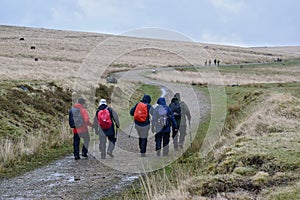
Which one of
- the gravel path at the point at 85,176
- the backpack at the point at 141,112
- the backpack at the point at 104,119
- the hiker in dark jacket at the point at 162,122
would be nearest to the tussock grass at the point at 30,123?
the gravel path at the point at 85,176

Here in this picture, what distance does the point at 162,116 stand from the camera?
1232cm

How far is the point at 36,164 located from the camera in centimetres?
1200

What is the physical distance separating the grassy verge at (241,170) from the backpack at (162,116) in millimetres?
1176

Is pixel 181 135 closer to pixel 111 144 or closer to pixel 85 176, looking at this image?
pixel 111 144

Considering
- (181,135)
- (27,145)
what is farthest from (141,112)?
(27,145)

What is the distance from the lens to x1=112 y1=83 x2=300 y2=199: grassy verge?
769cm

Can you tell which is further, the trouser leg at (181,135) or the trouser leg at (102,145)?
the trouser leg at (181,135)

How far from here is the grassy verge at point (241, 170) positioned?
769 cm

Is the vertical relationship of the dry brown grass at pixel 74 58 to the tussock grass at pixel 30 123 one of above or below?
above

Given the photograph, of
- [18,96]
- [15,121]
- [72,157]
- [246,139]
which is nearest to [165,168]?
[246,139]

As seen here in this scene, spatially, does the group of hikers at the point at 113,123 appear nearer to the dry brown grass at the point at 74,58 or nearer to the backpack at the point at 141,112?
the backpack at the point at 141,112

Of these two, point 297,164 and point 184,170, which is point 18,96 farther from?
point 297,164

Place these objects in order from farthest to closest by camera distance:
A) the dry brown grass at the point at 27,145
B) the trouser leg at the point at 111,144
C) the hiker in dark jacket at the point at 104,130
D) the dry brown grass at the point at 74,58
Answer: the dry brown grass at the point at 74,58, the trouser leg at the point at 111,144, the hiker in dark jacket at the point at 104,130, the dry brown grass at the point at 27,145

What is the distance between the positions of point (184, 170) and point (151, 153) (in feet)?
9.80
